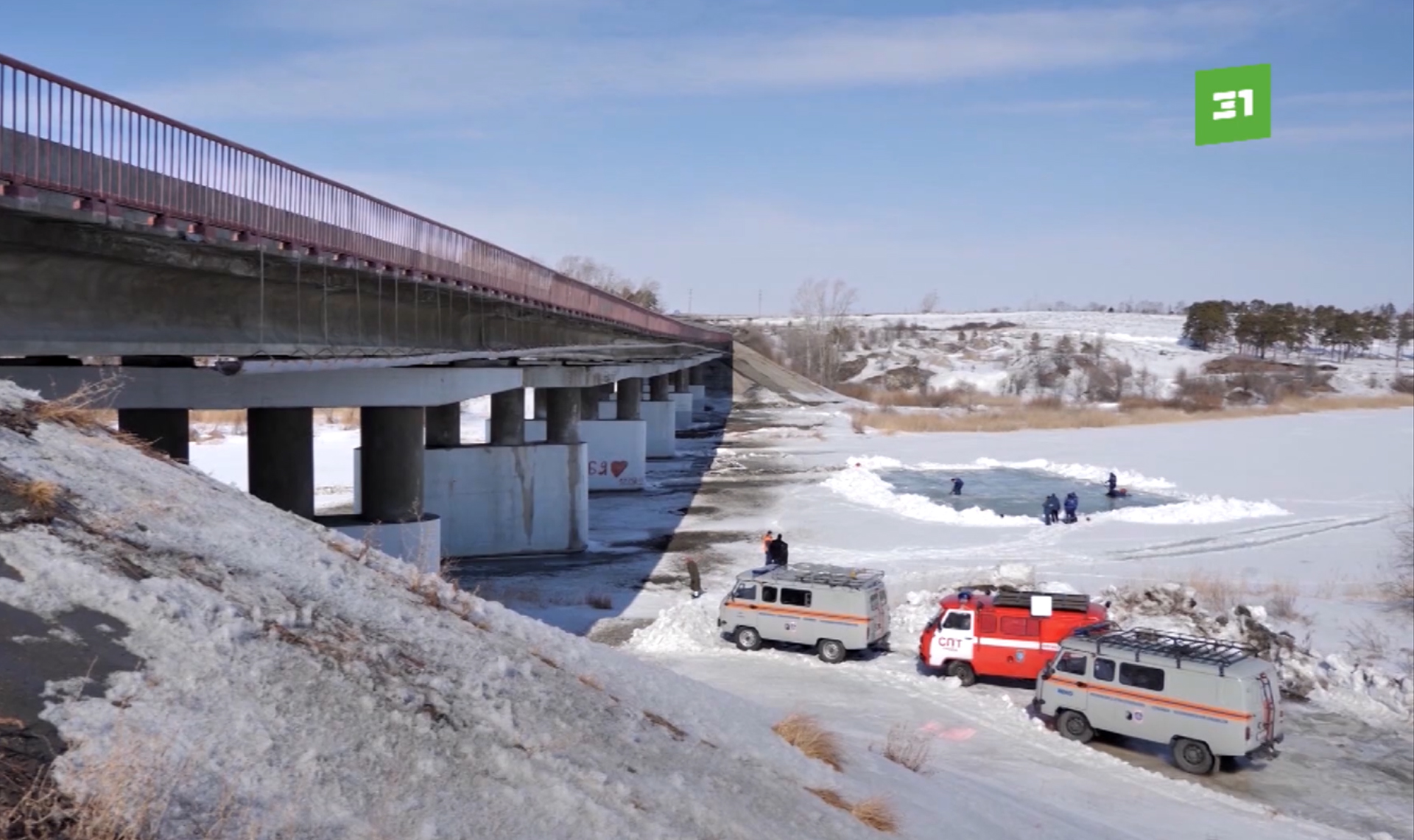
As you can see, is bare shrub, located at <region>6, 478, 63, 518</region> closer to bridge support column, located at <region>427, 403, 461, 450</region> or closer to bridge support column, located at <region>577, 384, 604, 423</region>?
bridge support column, located at <region>427, 403, 461, 450</region>

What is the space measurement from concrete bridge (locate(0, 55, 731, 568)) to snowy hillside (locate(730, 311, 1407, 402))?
95.5 metres

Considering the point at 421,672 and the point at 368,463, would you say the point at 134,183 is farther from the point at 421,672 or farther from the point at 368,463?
the point at 368,463

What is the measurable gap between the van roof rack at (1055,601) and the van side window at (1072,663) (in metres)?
2.52

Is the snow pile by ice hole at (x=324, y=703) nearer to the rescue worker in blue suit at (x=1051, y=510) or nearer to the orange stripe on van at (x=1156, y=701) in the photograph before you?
the orange stripe on van at (x=1156, y=701)

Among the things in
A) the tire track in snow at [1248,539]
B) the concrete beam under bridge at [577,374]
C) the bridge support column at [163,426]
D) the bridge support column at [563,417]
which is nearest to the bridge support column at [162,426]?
the bridge support column at [163,426]

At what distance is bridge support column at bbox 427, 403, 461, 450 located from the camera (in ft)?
113

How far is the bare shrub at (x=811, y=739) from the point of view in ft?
34.7

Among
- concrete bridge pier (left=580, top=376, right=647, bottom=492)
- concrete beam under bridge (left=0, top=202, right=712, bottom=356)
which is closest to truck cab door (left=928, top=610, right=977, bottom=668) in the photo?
concrete beam under bridge (left=0, top=202, right=712, bottom=356)

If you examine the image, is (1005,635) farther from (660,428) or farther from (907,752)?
(660,428)

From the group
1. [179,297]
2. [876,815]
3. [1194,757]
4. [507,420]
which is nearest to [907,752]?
[876,815]

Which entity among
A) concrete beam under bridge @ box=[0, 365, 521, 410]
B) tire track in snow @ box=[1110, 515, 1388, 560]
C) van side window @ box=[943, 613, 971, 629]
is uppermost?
concrete beam under bridge @ box=[0, 365, 521, 410]

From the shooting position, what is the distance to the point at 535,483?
35656mm

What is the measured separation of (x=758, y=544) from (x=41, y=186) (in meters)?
27.3

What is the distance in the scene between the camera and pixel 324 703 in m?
6.86
